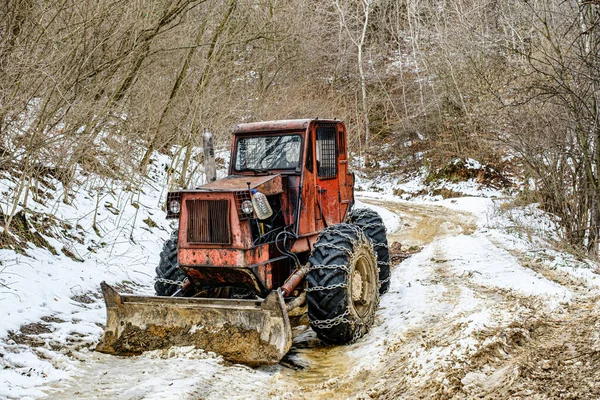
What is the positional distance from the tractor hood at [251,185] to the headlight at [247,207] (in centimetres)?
15

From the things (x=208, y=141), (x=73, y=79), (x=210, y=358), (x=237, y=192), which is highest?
(x=73, y=79)

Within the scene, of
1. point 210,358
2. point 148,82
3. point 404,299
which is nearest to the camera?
point 210,358

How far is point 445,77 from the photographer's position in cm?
2792

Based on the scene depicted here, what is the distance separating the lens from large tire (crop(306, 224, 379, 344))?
5648mm

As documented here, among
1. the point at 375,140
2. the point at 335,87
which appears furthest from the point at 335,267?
the point at 375,140

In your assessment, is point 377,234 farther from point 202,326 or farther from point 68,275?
point 68,275

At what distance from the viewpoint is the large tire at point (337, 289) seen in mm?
5648

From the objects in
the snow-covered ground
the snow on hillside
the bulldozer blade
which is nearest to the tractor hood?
the bulldozer blade

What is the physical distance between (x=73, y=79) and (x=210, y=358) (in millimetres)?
4429

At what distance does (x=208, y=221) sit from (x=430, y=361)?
2.44 m

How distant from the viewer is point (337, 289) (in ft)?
18.6

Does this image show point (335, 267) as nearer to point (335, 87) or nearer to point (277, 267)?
point (277, 267)

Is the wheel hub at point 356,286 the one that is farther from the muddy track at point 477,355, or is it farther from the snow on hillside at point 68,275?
the snow on hillside at point 68,275

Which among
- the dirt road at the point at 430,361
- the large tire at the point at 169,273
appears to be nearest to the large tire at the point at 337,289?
the dirt road at the point at 430,361
